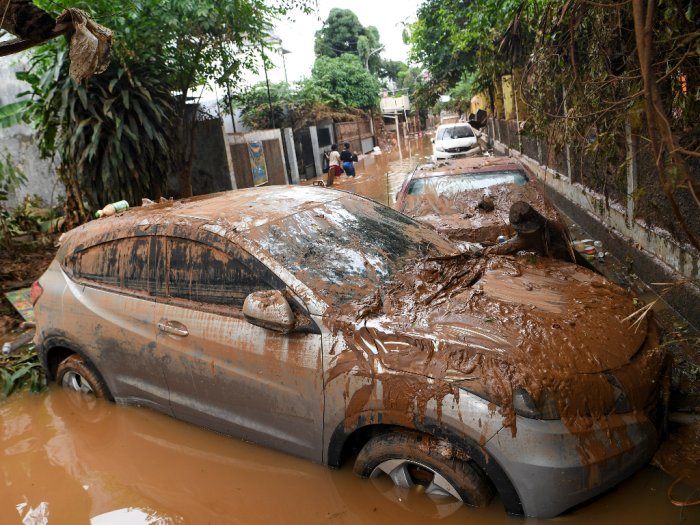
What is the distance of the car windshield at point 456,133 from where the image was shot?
834 inches

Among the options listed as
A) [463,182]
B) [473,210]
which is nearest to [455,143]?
[463,182]

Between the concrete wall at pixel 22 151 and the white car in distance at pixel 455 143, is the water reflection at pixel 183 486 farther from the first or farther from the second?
the white car in distance at pixel 455 143

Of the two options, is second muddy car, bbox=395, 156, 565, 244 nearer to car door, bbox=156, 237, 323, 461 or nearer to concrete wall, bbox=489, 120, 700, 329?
concrete wall, bbox=489, 120, 700, 329

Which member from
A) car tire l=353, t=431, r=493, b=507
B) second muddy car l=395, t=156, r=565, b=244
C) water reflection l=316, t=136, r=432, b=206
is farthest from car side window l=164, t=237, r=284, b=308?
water reflection l=316, t=136, r=432, b=206

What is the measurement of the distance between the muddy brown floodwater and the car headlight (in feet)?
1.93

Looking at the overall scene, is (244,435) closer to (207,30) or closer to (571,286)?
(571,286)

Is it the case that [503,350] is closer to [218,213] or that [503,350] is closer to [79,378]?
[218,213]

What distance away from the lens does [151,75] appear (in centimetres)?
1080

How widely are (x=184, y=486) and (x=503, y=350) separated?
7.61 ft

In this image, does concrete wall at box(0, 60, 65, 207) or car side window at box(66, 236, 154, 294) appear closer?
car side window at box(66, 236, 154, 294)

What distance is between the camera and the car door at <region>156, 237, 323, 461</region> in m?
3.13

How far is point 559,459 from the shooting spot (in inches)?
97.1

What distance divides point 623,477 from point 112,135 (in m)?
9.81

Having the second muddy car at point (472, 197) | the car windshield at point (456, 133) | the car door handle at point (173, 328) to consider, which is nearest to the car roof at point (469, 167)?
the second muddy car at point (472, 197)
